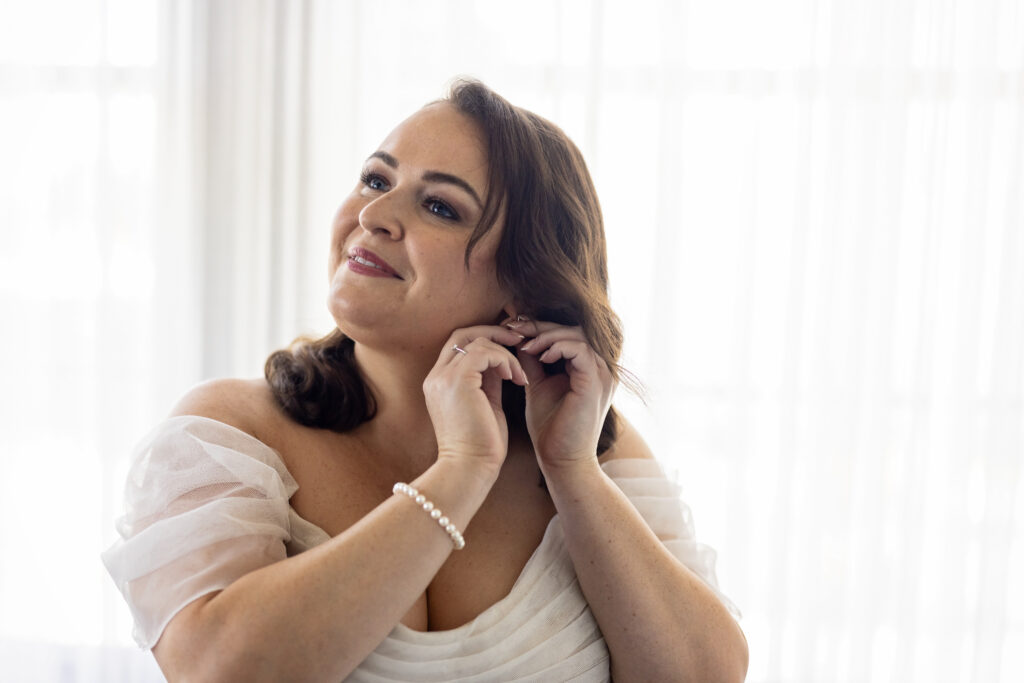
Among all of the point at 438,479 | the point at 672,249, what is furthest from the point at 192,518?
the point at 672,249

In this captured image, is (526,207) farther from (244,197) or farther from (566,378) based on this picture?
(244,197)

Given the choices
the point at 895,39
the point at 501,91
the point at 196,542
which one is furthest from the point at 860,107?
the point at 196,542

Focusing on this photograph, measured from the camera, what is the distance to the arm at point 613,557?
1.23m

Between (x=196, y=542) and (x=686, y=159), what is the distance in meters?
1.97

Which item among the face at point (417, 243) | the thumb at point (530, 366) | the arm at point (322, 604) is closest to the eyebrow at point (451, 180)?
the face at point (417, 243)

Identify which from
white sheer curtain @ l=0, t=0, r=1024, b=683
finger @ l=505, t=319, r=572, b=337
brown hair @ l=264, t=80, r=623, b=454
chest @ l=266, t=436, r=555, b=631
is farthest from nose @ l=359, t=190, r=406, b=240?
white sheer curtain @ l=0, t=0, r=1024, b=683

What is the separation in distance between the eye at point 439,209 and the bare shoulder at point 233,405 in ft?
1.33

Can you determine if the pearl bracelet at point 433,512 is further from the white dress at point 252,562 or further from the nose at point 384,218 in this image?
the nose at point 384,218

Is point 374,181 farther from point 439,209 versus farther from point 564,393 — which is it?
point 564,393

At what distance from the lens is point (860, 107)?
255cm

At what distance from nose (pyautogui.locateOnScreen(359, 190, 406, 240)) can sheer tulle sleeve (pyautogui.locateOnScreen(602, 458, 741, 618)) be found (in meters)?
0.56

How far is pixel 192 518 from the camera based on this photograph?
1.07 m

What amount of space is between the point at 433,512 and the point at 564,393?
36 centimetres

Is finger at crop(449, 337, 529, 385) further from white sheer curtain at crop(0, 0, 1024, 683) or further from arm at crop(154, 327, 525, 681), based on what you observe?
white sheer curtain at crop(0, 0, 1024, 683)
